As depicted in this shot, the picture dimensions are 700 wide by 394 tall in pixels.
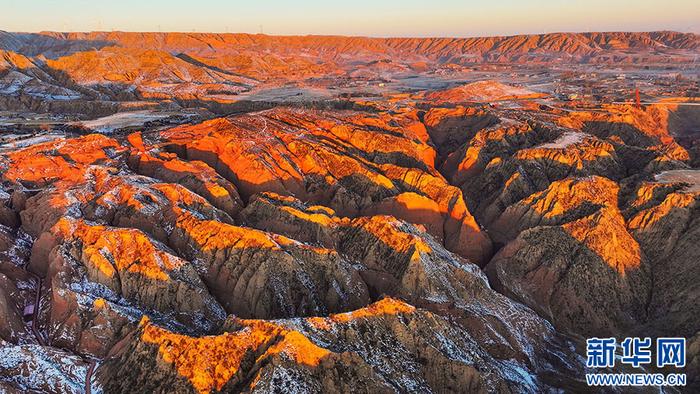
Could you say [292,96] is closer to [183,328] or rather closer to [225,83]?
[225,83]

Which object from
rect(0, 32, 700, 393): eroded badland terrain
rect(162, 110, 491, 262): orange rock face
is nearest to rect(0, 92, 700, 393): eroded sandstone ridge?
rect(0, 32, 700, 393): eroded badland terrain

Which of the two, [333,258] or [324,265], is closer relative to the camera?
[324,265]

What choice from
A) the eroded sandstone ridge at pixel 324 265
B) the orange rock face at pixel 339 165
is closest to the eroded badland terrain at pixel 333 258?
the eroded sandstone ridge at pixel 324 265

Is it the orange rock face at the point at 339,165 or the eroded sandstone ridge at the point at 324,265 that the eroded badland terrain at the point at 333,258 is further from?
the orange rock face at the point at 339,165

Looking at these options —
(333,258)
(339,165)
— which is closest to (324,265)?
(333,258)

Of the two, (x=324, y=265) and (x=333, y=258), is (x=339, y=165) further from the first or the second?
(x=324, y=265)

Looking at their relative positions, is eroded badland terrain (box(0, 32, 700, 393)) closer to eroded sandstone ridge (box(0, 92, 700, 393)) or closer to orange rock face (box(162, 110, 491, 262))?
eroded sandstone ridge (box(0, 92, 700, 393))
